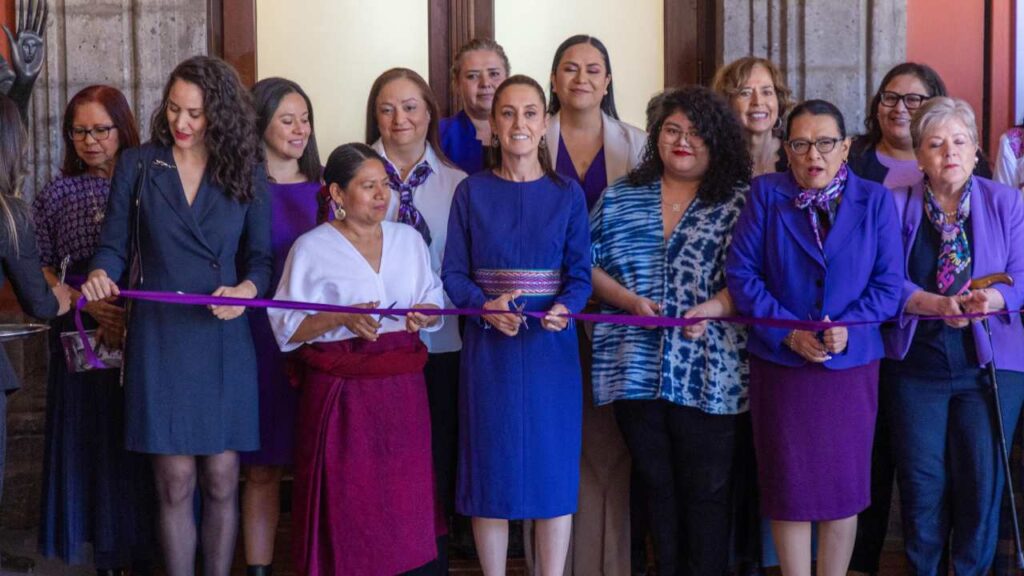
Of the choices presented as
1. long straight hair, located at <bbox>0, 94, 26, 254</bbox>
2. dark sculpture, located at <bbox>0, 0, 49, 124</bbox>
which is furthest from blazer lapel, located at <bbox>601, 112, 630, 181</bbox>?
dark sculpture, located at <bbox>0, 0, 49, 124</bbox>

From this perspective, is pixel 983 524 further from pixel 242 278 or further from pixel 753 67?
pixel 242 278

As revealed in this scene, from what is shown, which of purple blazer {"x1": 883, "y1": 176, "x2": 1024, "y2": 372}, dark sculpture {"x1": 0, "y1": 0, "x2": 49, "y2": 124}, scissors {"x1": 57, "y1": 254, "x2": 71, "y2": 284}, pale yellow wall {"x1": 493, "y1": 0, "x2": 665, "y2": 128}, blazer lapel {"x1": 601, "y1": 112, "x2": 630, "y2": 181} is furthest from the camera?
pale yellow wall {"x1": 493, "y1": 0, "x2": 665, "y2": 128}

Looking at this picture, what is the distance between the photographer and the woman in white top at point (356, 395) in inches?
164

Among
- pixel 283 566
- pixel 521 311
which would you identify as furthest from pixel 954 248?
pixel 283 566

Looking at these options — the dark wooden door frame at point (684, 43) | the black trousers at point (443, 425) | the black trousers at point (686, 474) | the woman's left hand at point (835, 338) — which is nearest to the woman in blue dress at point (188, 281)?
the black trousers at point (443, 425)

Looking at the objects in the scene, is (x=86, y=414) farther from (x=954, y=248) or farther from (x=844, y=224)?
(x=954, y=248)

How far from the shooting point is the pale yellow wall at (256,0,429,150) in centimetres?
596

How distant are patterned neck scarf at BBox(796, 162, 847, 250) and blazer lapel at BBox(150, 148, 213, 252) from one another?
78.0 inches

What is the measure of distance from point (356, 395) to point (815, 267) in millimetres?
1569

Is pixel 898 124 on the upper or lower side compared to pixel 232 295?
upper

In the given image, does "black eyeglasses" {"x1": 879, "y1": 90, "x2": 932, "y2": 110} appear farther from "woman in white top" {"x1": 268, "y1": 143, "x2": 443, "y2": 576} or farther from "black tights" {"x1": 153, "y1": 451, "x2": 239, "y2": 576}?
"black tights" {"x1": 153, "y1": 451, "x2": 239, "y2": 576}

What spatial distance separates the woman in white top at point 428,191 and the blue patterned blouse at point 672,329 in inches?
22.6

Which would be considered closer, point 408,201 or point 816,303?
point 816,303

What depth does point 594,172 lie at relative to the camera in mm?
4832
